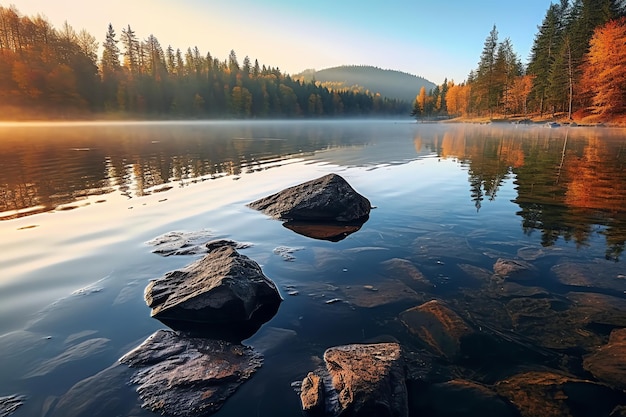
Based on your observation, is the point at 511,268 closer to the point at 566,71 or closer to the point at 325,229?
the point at 325,229

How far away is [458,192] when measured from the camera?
1543 cm

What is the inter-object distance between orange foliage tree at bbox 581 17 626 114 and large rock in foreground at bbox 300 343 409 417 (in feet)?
239

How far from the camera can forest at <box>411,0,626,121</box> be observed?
5769 centimetres

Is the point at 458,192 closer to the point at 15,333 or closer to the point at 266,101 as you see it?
the point at 15,333

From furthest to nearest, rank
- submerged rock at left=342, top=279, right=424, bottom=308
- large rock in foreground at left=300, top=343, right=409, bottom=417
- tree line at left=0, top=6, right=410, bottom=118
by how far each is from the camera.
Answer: tree line at left=0, top=6, right=410, bottom=118 < submerged rock at left=342, top=279, right=424, bottom=308 < large rock in foreground at left=300, top=343, right=409, bottom=417

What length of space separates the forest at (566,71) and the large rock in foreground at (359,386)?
239 ft

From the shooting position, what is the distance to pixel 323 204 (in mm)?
11680

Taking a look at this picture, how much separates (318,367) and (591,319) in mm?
4488

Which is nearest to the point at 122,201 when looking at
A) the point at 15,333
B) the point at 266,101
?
the point at 15,333

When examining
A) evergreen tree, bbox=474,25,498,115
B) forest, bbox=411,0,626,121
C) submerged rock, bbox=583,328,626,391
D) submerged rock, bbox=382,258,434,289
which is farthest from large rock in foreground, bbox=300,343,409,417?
evergreen tree, bbox=474,25,498,115

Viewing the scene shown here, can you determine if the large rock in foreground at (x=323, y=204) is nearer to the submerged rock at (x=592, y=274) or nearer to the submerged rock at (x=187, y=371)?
the submerged rock at (x=592, y=274)

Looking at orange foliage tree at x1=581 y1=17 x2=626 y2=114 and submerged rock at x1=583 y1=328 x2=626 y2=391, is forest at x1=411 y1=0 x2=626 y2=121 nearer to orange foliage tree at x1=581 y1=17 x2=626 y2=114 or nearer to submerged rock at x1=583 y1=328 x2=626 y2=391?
orange foliage tree at x1=581 y1=17 x2=626 y2=114

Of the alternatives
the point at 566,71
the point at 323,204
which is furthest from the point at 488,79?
the point at 323,204

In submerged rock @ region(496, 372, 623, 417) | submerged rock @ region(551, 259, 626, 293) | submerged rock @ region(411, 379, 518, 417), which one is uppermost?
submerged rock @ region(551, 259, 626, 293)
